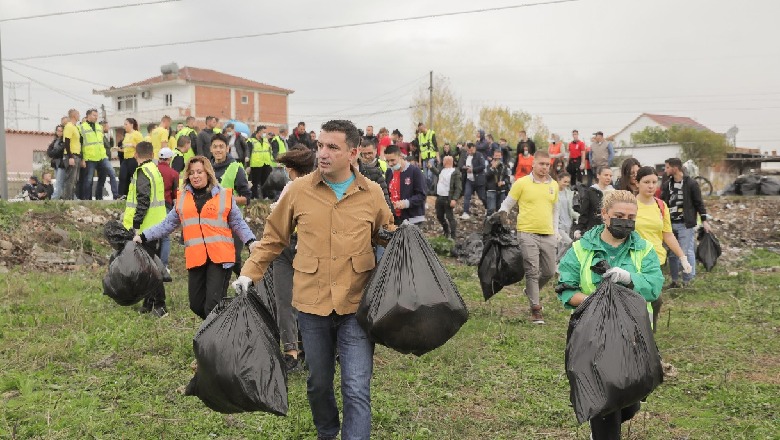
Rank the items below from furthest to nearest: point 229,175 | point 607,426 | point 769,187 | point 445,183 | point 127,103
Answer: point 127,103, point 769,187, point 445,183, point 229,175, point 607,426

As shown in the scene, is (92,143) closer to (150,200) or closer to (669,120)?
(150,200)

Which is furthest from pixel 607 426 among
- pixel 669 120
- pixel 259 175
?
pixel 669 120

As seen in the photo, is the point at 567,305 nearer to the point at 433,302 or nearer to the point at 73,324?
the point at 433,302

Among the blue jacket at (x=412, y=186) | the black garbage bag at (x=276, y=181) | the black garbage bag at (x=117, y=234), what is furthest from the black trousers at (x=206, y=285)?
the black garbage bag at (x=276, y=181)

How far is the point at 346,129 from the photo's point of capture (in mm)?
3820

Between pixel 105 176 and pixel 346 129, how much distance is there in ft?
36.9

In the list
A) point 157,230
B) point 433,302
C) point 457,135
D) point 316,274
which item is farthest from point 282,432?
point 457,135

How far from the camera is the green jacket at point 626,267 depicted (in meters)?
3.68

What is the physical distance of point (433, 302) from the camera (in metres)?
3.45

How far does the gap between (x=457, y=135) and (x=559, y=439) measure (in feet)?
159

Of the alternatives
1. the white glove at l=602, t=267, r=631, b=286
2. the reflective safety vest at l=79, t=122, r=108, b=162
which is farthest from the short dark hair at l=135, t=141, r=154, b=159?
the reflective safety vest at l=79, t=122, r=108, b=162

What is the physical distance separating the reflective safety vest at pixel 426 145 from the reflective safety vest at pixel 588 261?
14.9m

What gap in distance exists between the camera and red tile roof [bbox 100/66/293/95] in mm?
58750

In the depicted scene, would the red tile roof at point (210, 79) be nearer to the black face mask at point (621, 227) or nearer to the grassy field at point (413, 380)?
the grassy field at point (413, 380)
